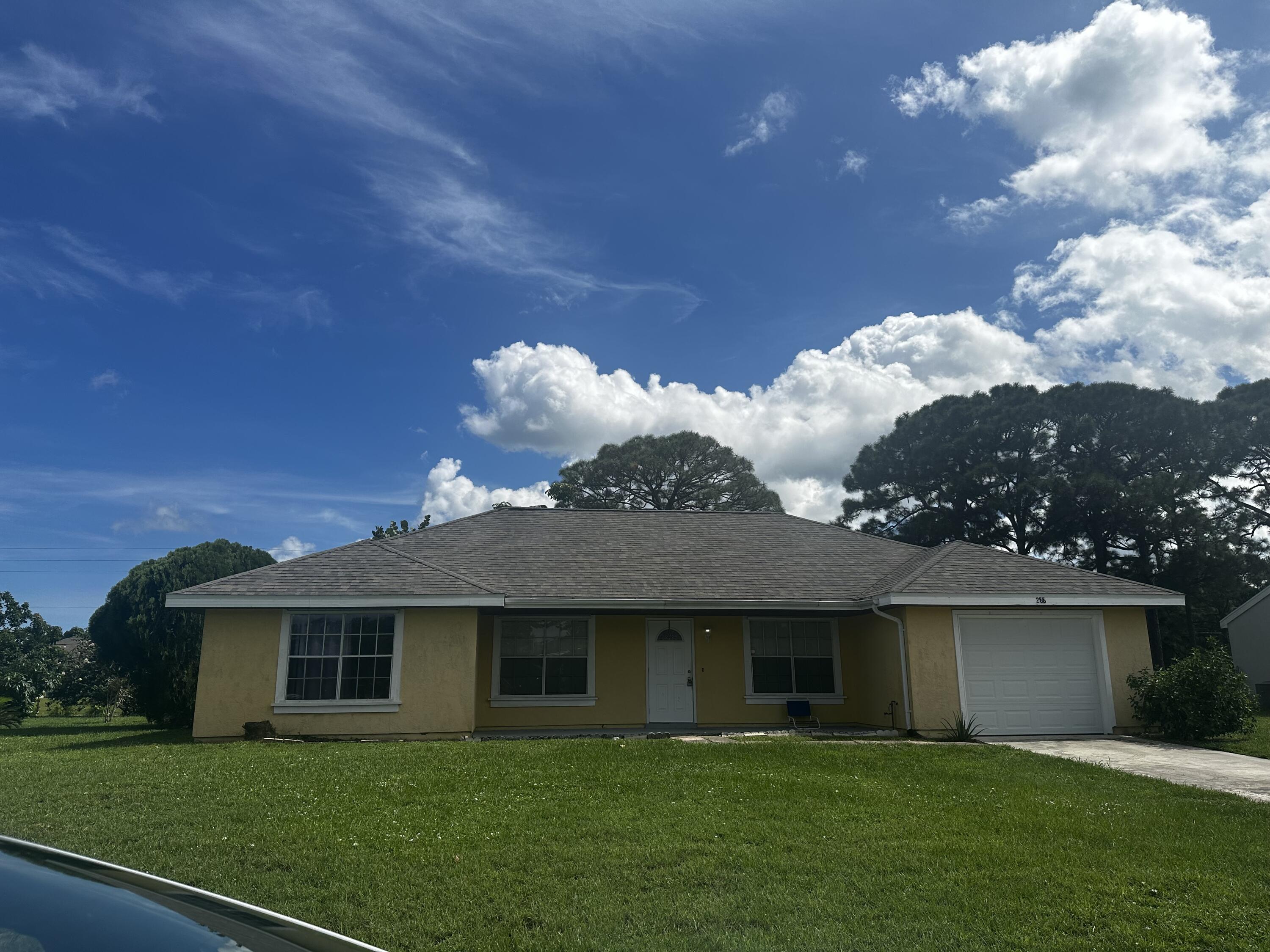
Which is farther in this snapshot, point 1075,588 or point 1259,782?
point 1075,588

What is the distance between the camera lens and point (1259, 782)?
9594mm

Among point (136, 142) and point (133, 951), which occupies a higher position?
point (136, 142)

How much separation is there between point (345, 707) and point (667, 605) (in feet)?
19.3

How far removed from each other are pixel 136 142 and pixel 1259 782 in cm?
1733

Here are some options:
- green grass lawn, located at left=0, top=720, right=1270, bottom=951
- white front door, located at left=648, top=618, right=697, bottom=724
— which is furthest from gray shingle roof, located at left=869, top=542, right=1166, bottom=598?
green grass lawn, located at left=0, top=720, right=1270, bottom=951

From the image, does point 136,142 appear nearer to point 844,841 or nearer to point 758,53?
point 758,53

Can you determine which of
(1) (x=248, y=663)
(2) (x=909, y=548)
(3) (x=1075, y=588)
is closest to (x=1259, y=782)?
(3) (x=1075, y=588)

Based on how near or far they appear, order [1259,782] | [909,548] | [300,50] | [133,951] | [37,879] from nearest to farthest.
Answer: [133,951]
[37,879]
[1259,782]
[300,50]
[909,548]

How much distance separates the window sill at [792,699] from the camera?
53.9 ft

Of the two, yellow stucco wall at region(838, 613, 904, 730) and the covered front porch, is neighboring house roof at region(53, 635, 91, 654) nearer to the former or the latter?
the covered front porch

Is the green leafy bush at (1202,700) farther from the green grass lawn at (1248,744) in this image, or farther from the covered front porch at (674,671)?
the covered front porch at (674,671)

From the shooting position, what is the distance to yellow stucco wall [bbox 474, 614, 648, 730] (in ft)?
52.2

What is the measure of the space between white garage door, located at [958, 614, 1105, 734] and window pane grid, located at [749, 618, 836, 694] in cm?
294

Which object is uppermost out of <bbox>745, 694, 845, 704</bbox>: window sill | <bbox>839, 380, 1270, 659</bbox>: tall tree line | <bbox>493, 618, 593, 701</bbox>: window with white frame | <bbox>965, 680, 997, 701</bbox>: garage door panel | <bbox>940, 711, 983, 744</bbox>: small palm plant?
<bbox>839, 380, 1270, 659</bbox>: tall tree line
